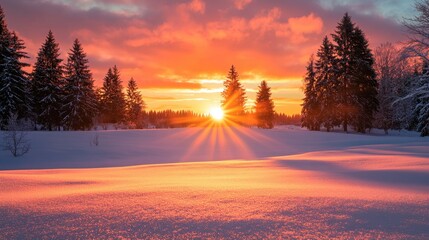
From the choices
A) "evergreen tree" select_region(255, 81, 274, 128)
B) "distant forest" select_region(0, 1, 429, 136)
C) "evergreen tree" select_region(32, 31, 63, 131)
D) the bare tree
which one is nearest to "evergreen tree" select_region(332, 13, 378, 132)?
"distant forest" select_region(0, 1, 429, 136)

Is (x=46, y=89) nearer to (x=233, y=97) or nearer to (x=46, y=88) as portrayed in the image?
(x=46, y=88)

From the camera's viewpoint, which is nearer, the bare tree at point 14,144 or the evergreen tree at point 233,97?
the bare tree at point 14,144

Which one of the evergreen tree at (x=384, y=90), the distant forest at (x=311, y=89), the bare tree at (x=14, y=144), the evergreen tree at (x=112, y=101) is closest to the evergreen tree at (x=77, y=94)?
the distant forest at (x=311, y=89)

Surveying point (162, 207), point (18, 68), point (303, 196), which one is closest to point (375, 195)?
point (303, 196)

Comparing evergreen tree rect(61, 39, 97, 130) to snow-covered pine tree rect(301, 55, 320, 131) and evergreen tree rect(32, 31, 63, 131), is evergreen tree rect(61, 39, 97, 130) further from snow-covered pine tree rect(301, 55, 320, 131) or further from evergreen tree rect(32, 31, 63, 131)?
snow-covered pine tree rect(301, 55, 320, 131)

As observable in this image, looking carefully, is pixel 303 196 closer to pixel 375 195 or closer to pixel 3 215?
pixel 375 195

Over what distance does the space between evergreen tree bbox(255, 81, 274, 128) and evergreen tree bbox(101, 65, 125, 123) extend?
84.5ft

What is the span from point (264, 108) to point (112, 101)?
2868cm

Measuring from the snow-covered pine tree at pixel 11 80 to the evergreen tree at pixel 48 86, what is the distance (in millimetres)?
1919

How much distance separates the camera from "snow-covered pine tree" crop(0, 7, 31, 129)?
31.2 m

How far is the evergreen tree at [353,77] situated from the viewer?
3497 cm

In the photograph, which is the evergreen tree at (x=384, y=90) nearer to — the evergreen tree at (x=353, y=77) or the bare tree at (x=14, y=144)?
the evergreen tree at (x=353, y=77)

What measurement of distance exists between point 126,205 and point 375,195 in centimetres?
295

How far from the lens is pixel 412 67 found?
16.2 metres
